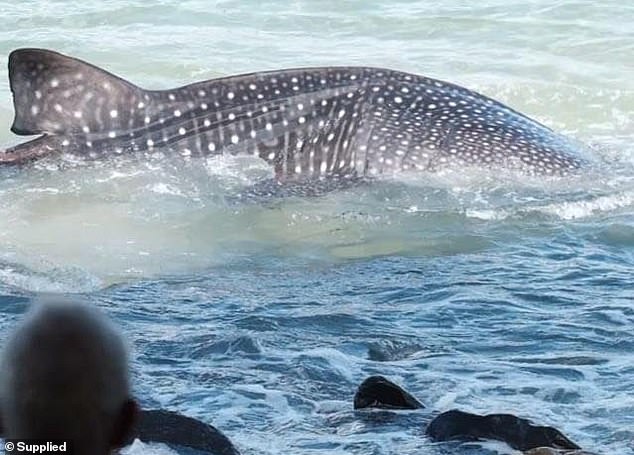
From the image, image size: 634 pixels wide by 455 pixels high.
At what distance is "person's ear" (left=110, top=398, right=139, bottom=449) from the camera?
1.89 m

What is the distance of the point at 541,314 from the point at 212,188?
2.95 m

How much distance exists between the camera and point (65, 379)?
1.84 m

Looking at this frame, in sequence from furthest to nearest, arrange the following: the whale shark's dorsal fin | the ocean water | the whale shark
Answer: the whale shark, the whale shark's dorsal fin, the ocean water

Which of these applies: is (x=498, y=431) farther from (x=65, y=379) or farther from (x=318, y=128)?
(x=318, y=128)

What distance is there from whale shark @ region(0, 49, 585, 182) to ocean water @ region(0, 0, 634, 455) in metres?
0.13

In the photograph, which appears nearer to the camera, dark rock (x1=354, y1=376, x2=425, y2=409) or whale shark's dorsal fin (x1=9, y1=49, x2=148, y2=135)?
dark rock (x1=354, y1=376, x2=425, y2=409)

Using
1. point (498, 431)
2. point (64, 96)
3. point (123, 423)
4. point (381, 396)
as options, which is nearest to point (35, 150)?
point (64, 96)

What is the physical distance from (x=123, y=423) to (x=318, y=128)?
24.3 feet

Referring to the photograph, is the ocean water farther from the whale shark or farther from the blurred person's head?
the blurred person's head

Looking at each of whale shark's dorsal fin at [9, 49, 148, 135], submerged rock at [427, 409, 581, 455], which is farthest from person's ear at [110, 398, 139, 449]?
whale shark's dorsal fin at [9, 49, 148, 135]
